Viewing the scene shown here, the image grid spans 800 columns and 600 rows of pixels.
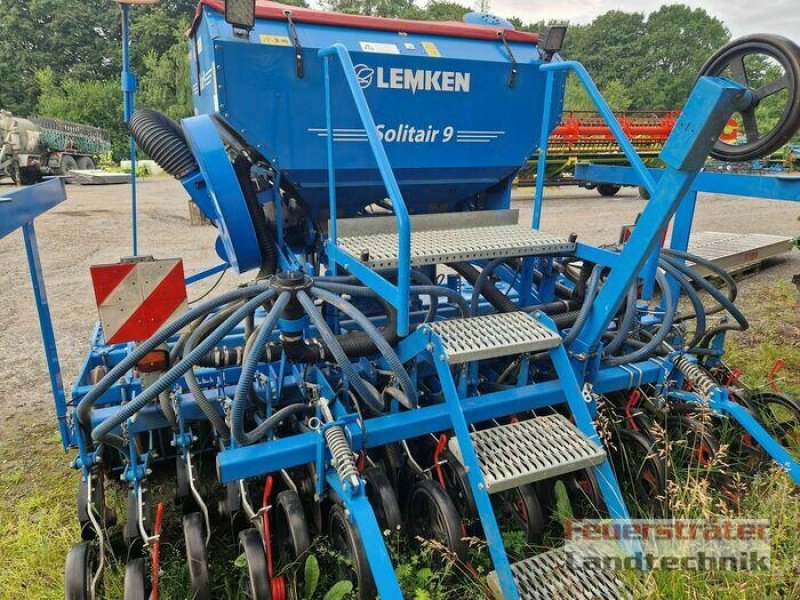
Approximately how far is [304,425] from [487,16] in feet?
10.2

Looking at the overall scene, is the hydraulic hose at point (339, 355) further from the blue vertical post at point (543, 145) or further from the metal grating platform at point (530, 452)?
the blue vertical post at point (543, 145)

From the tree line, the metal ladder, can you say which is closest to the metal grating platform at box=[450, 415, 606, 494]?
the metal ladder

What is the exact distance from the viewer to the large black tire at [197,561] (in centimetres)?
213

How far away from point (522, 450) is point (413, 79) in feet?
6.65

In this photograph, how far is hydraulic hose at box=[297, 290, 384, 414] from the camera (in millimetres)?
2322

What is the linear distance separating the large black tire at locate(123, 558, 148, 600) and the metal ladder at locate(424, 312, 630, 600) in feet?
4.18

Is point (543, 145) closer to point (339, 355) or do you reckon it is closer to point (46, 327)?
point (339, 355)

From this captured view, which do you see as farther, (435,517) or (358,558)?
(435,517)

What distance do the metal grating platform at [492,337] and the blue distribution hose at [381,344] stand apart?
221mm

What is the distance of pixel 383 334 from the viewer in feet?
8.80

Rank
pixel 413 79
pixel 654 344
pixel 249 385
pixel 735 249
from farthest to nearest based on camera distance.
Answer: pixel 735 249 < pixel 413 79 < pixel 654 344 < pixel 249 385

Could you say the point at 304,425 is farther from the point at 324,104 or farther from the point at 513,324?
the point at 324,104

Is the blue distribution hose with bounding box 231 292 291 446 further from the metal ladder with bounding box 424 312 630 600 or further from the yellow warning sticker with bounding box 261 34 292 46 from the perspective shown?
the yellow warning sticker with bounding box 261 34 292 46

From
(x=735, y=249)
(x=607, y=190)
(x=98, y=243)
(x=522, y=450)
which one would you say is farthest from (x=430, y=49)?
(x=607, y=190)
